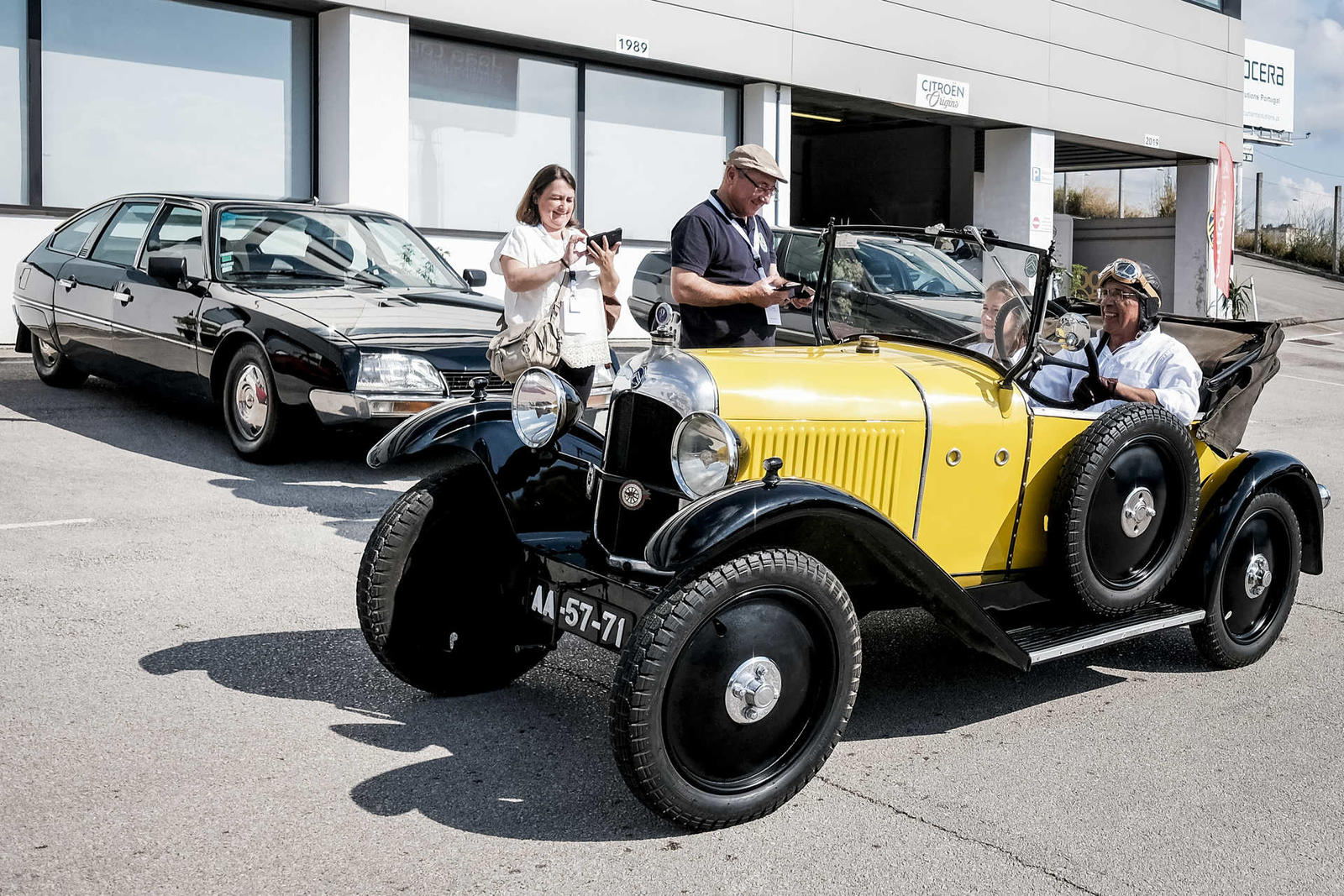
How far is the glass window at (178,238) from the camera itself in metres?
8.35

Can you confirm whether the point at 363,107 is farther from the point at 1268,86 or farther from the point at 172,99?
the point at 1268,86

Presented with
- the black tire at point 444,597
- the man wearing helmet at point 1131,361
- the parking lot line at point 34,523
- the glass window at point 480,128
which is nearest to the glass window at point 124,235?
the parking lot line at point 34,523

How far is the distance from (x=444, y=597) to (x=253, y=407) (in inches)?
157

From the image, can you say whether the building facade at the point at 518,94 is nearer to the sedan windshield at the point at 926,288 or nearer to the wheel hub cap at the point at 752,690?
the sedan windshield at the point at 926,288

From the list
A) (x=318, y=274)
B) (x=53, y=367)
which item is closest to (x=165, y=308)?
(x=318, y=274)

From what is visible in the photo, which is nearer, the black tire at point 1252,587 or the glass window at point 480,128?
the black tire at point 1252,587

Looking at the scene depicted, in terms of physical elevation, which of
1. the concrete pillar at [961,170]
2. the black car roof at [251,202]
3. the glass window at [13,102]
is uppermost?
the concrete pillar at [961,170]

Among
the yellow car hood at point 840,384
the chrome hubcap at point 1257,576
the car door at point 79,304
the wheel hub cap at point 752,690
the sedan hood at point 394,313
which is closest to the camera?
the wheel hub cap at point 752,690

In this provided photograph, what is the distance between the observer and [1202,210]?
27375 mm

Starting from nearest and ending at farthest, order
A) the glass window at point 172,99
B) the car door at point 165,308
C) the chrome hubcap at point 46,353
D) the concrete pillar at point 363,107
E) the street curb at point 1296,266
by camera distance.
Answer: the car door at point 165,308 < the chrome hubcap at point 46,353 < the glass window at point 172,99 < the concrete pillar at point 363,107 < the street curb at point 1296,266

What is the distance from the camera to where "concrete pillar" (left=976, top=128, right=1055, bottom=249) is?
74.1 feet

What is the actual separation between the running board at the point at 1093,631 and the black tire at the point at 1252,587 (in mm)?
177

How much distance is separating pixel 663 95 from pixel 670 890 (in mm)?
15293

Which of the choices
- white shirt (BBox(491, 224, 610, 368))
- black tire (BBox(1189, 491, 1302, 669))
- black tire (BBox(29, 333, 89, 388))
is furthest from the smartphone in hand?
black tire (BBox(29, 333, 89, 388))
